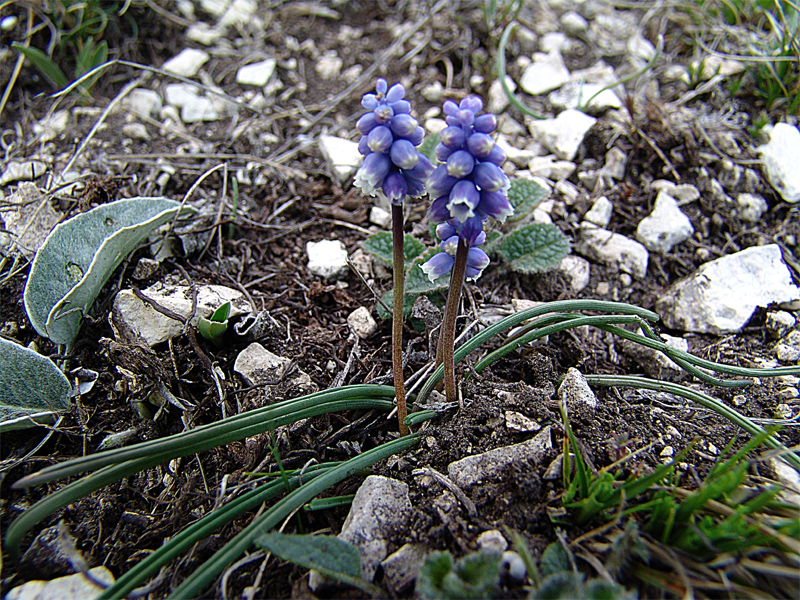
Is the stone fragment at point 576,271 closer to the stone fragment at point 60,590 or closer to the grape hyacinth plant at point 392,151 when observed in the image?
the grape hyacinth plant at point 392,151

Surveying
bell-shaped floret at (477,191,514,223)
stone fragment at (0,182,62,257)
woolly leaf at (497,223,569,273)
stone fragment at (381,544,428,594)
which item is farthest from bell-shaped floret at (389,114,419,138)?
stone fragment at (0,182,62,257)

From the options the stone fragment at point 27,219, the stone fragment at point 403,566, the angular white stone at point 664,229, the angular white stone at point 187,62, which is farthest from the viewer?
the angular white stone at point 187,62

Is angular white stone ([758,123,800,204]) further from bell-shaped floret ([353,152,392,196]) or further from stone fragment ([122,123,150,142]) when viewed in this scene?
stone fragment ([122,123,150,142])

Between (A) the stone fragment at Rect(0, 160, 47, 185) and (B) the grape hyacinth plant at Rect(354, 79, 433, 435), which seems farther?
(A) the stone fragment at Rect(0, 160, 47, 185)

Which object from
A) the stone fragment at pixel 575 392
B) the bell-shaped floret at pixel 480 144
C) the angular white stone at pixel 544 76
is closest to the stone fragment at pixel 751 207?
the angular white stone at pixel 544 76

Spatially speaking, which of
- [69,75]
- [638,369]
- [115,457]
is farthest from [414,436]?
[69,75]

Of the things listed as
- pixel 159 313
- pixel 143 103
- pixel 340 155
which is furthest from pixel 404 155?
pixel 143 103

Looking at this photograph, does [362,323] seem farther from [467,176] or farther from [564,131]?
[564,131]
